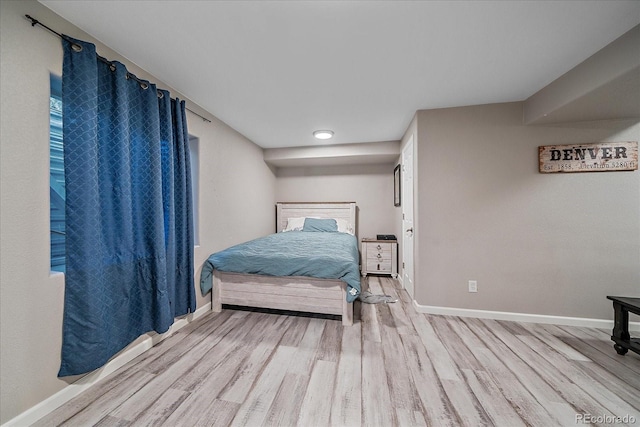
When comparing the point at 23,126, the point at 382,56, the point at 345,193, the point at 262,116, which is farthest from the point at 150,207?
the point at 345,193

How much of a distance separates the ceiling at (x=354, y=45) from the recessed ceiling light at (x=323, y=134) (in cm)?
81

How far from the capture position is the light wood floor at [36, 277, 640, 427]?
1224 millimetres

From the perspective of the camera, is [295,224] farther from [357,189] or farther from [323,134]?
[323,134]

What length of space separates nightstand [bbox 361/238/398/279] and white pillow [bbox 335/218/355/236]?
0.39 meters

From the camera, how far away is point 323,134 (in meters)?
3.29

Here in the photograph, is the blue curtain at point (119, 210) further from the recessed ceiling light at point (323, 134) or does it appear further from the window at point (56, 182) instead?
the recessed ceiling light at point (323, 134)

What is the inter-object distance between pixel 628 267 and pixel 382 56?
3.11 metres

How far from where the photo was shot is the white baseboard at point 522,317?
2156mm

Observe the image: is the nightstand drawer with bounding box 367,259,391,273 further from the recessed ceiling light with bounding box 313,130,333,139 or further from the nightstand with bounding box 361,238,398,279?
the recessed ceiling light with bounding box 313,130,333,139

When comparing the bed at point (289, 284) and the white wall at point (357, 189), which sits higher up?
the white wall at point (357, 189)

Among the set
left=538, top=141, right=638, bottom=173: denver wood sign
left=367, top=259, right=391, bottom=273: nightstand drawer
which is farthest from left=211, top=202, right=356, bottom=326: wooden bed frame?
left=538, top=141, right=638, bottom=173: denver wood sign

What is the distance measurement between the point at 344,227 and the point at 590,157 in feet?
10.3

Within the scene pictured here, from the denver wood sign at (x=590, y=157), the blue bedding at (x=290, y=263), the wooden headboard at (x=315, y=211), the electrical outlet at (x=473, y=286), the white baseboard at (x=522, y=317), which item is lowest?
the white baseboard at (x=522, y=317)

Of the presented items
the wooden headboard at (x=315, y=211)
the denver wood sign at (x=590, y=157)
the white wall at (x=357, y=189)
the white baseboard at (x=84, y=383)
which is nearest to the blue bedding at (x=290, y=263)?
the white baseboard at (x=84, y=383)
